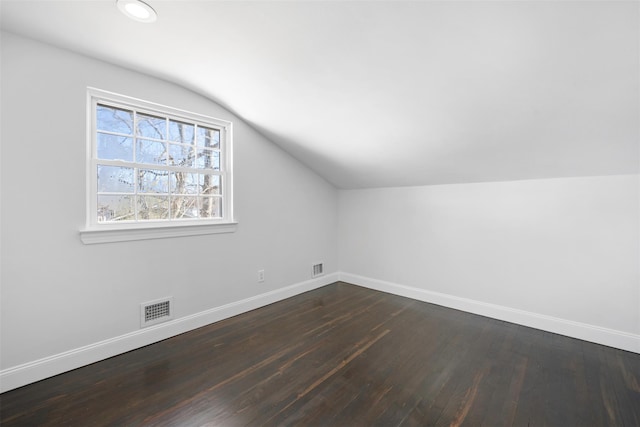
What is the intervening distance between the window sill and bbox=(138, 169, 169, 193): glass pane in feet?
1.19

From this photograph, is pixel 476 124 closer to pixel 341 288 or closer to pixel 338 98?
pixel 338 98

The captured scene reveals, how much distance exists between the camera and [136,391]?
1826mm

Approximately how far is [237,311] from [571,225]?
11.1 ft

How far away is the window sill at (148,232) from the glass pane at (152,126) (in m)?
0.85

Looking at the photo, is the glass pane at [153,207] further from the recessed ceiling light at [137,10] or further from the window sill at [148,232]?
the recessed ceiling light at [137,10]

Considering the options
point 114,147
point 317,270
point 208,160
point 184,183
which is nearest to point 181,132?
point 208,160

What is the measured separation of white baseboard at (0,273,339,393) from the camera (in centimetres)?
186

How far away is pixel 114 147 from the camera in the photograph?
2.34 m

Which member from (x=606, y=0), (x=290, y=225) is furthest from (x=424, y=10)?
(x=290, y=225)

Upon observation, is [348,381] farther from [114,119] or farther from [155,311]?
[114,119]

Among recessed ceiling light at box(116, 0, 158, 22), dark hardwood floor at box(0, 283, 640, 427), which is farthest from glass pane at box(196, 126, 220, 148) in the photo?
dark hardwood floor at box(0, 283, 640, 427)

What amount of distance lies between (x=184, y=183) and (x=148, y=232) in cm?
61

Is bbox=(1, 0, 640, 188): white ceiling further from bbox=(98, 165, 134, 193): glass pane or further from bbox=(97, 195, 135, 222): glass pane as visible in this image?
bbox=(97, 195, 135, 222): glass pane

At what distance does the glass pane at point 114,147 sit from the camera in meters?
2.28
